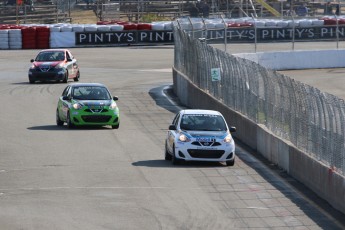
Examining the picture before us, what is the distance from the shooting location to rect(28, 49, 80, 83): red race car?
147ft

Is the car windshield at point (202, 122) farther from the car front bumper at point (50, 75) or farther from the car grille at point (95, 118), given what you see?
the car front bumper at point (50, 75)

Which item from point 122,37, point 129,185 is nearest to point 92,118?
point 129,185

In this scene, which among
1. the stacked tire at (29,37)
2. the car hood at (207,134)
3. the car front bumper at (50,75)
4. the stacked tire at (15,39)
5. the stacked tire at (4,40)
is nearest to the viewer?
the car hood at (207,134)

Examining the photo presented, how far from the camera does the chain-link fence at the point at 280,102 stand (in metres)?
18.9

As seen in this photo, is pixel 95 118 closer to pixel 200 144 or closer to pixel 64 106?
pixel 64 106

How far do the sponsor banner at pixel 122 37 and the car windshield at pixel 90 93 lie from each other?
35.0 meters

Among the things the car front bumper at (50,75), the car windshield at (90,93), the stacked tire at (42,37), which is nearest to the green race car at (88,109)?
the car windshield at (90,93)

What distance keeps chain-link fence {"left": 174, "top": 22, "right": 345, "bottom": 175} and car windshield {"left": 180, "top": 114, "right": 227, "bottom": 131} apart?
142cm

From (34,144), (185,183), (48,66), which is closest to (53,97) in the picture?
(48,66)

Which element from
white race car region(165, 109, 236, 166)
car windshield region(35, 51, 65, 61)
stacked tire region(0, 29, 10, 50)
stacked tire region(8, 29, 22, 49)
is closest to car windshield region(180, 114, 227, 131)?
white race car region(165, 109, 236, 166)

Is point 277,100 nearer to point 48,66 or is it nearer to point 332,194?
point 332,194

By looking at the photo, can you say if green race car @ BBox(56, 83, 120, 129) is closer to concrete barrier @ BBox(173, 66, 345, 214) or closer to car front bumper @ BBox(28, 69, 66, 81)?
concrete barrier @ BBox(173, 66, 345, 214)

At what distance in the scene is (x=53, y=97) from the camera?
131 feet

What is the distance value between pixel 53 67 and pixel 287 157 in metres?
23.7
